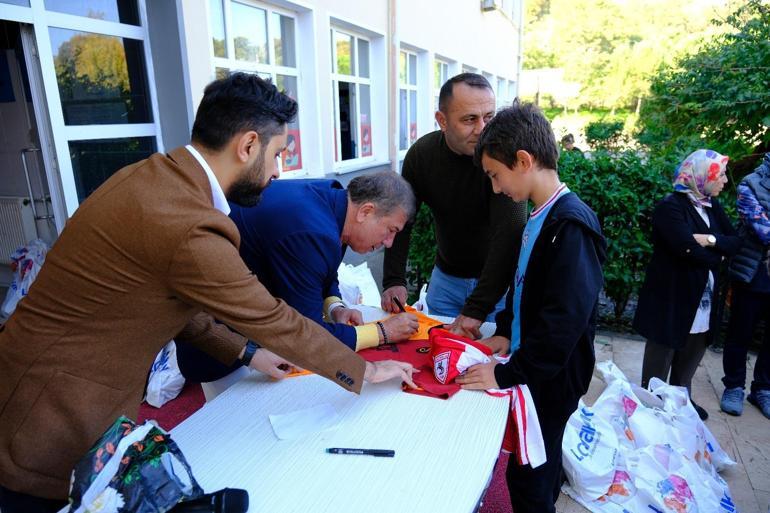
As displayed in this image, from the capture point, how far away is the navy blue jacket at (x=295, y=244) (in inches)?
61.1

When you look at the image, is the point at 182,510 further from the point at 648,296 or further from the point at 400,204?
the point at 648,296

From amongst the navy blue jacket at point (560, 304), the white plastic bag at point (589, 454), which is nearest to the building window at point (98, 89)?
the navy blue jacket at point (560, 304)

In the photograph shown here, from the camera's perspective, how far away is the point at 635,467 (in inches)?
87.4

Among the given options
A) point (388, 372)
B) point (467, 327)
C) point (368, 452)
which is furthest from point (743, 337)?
point (368, 452)

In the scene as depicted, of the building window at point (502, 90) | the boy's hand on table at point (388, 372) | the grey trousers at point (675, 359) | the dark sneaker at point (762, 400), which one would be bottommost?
the dark sneaker at point (762, 400)

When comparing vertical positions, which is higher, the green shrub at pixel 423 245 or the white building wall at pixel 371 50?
the white building wall at pixel 371 50

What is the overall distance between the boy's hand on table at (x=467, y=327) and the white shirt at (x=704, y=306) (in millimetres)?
1598

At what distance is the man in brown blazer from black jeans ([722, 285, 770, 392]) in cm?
312

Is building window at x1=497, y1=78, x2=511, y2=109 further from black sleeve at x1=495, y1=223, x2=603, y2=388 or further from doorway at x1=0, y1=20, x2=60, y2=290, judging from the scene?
black sleeve at x1=495, y1=223, x2=603, y2=388

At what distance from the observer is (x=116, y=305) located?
3.51 ft

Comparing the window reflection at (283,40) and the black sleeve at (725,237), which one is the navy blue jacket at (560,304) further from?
the window reflection at (283,40)

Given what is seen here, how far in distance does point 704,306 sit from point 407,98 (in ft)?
23.2

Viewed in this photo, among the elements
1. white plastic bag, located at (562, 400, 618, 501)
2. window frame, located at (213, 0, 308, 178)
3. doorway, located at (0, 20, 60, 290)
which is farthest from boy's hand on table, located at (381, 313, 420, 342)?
doorway, located at (0, 20, 60, 290)

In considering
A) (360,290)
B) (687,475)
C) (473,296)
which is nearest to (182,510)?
(473,296)
